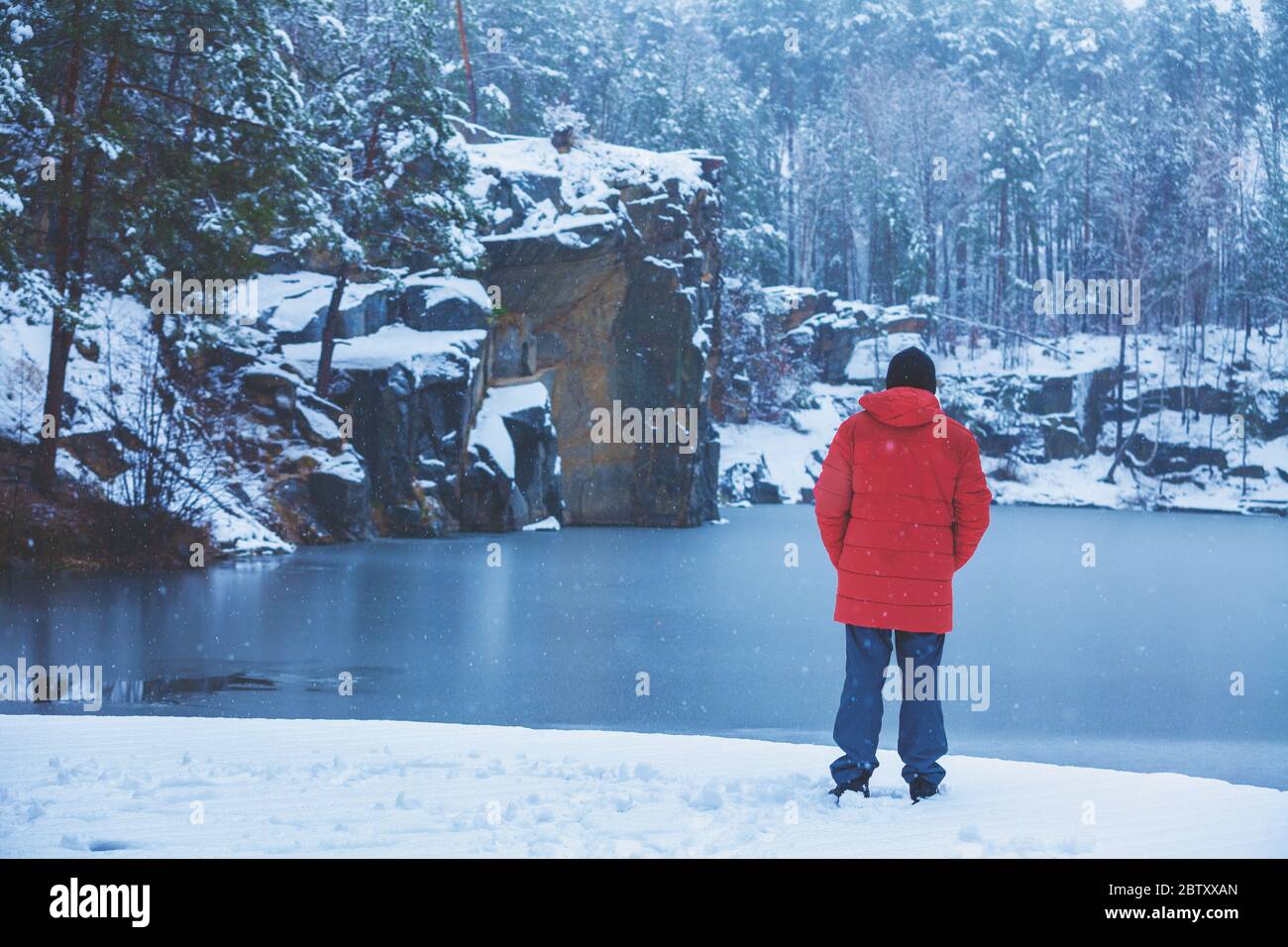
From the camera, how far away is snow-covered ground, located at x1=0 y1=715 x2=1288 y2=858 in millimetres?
3951

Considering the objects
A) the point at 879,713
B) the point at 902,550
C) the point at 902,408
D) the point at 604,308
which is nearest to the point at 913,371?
the point at 902,408

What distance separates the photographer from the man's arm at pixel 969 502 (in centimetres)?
477

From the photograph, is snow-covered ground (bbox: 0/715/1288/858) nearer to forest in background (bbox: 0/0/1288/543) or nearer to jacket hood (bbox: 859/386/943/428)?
jacket hood (bbox: 859/386/943/428)

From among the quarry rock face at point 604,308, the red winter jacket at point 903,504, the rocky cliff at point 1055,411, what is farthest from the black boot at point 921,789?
the rocky cliff at point 1055,411

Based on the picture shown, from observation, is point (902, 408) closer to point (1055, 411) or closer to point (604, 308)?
point (604, 308)

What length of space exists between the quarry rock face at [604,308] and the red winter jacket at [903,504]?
24168 millimetres

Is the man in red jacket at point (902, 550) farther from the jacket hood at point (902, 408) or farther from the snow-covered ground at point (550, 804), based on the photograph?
the snow-covered ground at point (550, 804)

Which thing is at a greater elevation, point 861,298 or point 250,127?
point 861,298

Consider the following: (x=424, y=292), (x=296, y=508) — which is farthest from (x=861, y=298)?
(x=296, y=508)

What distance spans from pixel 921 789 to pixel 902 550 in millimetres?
889

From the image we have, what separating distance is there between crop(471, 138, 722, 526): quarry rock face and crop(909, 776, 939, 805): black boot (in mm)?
24369
